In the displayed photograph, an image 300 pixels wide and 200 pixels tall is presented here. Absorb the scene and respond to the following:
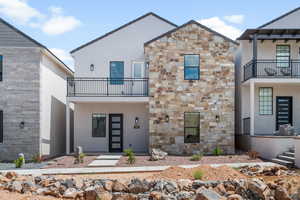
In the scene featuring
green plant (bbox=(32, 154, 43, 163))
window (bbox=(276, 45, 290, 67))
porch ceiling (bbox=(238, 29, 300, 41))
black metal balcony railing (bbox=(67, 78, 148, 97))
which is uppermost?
porch ceiling (bbox=(238, 29, 300, 41))

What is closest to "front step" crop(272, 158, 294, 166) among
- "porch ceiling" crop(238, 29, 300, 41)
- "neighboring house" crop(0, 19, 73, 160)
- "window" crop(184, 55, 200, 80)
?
"window" crop(184, 55, 200, 80)

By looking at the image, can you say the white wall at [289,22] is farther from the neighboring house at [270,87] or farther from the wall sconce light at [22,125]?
the wall sconce light at [22,125]

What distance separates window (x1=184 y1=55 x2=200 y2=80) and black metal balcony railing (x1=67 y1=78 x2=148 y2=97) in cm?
259

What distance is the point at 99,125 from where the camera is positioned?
1834 cm

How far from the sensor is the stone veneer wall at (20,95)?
50.0 ft

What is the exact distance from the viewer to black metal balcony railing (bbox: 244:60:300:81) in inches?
671

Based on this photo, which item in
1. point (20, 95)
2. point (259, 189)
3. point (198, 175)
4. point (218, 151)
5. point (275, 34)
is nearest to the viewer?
point (259, 189)

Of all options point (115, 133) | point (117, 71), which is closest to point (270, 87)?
point (117, 71)

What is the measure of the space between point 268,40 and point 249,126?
5263 mm

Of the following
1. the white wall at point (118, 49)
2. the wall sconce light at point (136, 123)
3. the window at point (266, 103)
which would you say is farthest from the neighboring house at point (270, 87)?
the wall sconce light at point (136, 123)

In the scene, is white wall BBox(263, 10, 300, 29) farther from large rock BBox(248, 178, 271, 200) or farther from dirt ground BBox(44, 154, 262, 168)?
large rock BBox(248, 178, 271, 200)

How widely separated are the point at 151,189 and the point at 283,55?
1331 centimetres

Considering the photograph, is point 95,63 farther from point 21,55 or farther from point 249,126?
point 249,126

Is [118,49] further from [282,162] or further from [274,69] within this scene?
[282,162]
